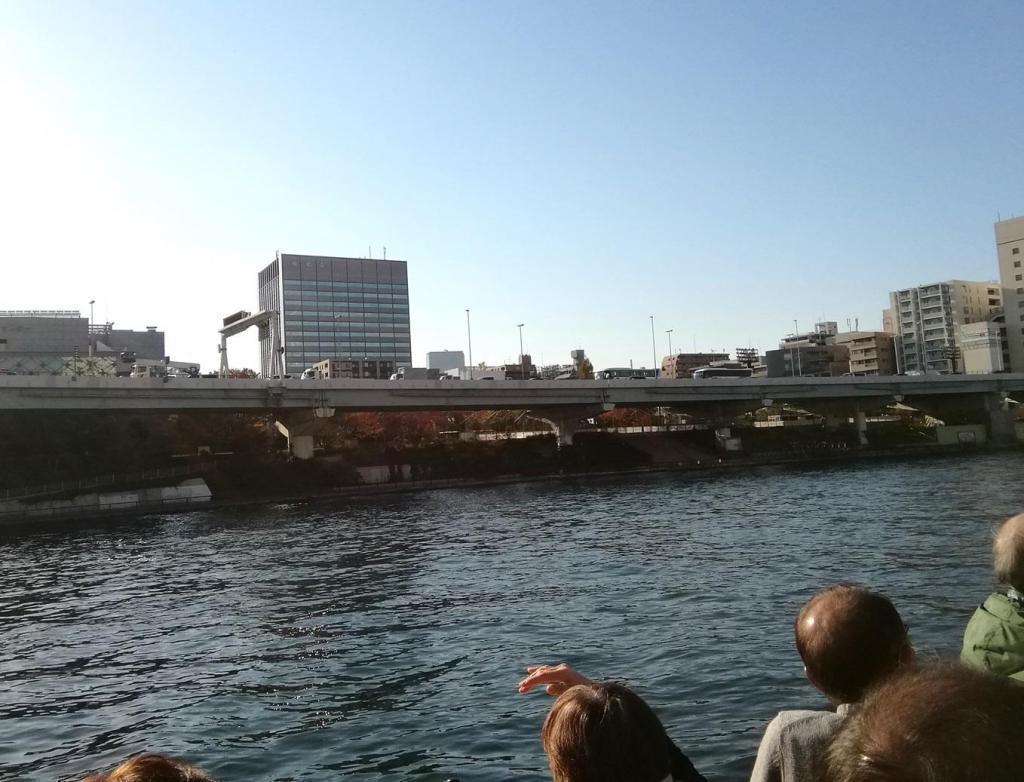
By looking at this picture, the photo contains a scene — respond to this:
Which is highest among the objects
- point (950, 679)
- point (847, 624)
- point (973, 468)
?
point (950, 679)

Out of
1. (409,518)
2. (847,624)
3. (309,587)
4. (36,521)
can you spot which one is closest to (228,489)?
(36,521)

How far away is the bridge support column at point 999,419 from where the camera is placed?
95.9m

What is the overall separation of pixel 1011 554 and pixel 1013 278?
557 ft

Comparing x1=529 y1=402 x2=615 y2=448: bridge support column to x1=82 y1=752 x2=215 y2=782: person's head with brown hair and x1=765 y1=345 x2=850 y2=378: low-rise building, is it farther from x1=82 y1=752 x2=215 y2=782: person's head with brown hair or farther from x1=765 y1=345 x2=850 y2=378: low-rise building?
x1=82 y1=752 x2=215 y2=782: person's head with brown hair

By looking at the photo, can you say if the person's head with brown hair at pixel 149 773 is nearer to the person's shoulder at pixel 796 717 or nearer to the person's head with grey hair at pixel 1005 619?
the person's shoulder at pixel 796 717

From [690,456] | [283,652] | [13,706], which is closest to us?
[13,706]

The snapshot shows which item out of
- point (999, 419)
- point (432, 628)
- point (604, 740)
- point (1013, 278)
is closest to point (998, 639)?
point (604, 740)

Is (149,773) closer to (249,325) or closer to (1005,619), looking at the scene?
(1005,619)

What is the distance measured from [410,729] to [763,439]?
9325cm

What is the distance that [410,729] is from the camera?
11.8 metres

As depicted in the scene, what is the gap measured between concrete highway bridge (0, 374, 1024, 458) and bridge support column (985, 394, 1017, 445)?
0.39 ft

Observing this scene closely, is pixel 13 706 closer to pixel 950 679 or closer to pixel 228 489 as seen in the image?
pixel 950 679

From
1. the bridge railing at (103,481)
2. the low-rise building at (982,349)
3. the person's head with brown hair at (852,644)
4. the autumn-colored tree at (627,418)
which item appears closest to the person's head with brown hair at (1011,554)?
the person's head with brown hair at (852,644)

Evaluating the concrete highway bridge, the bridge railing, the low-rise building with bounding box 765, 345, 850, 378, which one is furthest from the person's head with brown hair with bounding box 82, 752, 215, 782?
the low-rise building with bounding box 765, 345, 850, 378
